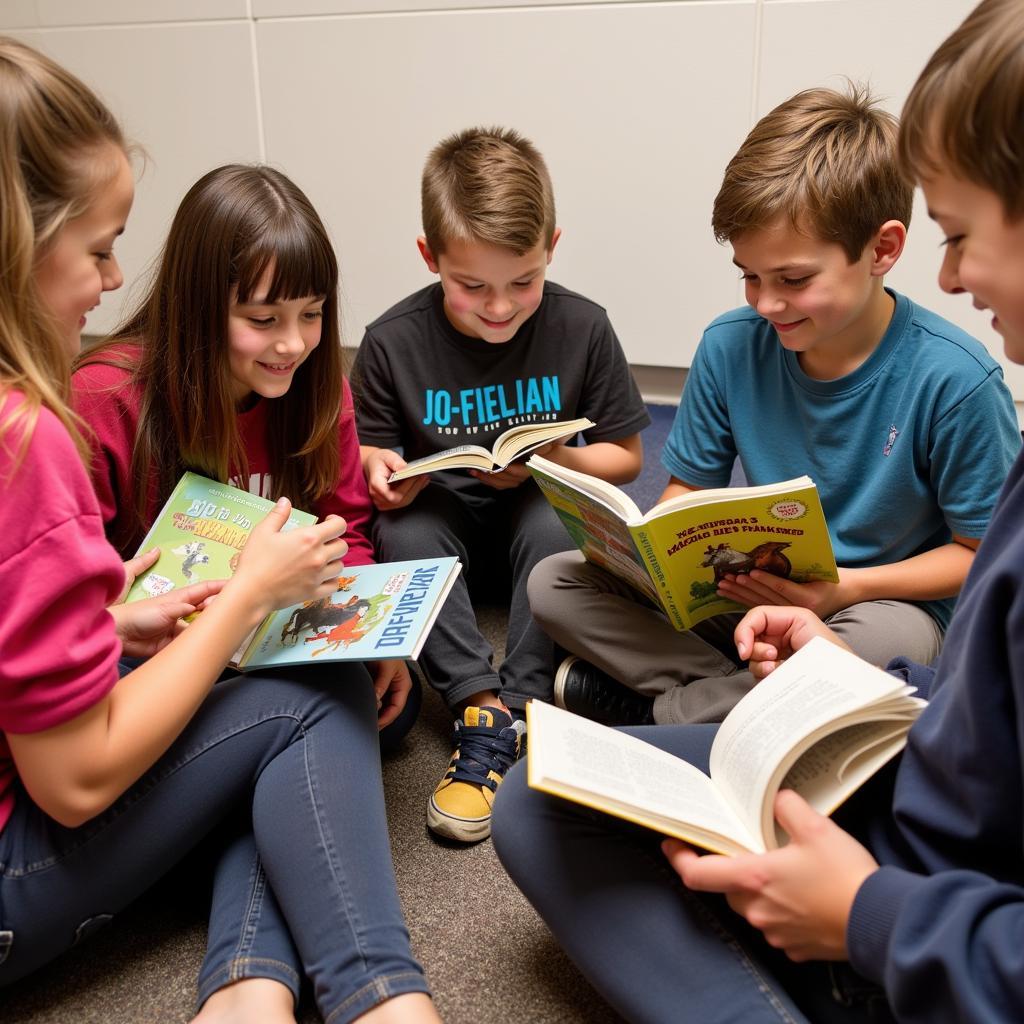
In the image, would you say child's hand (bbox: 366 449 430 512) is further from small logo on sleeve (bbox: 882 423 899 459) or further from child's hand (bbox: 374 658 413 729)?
small logo on sleeve (bbox: 882 423 899 459)

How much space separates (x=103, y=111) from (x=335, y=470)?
485 mm

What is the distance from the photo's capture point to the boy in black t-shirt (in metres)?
1.23

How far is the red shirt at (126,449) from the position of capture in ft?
3.30

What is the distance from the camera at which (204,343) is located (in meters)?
1.03

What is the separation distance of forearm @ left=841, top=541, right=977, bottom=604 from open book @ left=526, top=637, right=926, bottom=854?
29 centimetres

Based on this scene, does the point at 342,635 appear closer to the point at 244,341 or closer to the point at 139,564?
the point at 139,564

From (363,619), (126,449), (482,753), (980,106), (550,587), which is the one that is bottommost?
(482,753)

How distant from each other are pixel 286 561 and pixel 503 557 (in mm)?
587

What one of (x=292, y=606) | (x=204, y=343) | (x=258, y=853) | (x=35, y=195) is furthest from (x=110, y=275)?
(x=258, y=853)

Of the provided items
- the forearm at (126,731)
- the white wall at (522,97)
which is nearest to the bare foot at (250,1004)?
the forearm at (126,731)

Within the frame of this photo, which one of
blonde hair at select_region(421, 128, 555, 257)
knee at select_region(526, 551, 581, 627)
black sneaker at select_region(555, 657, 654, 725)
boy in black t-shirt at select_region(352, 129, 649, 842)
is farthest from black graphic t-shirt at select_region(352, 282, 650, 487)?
black sneaker at select_region(555, 657, 654, 725)

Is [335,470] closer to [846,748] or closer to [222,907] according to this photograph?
[222,907]

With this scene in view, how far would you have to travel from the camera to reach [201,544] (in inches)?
39.3

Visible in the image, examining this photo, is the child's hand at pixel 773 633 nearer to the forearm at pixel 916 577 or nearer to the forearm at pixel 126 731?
the forearm at pixel 916 577
